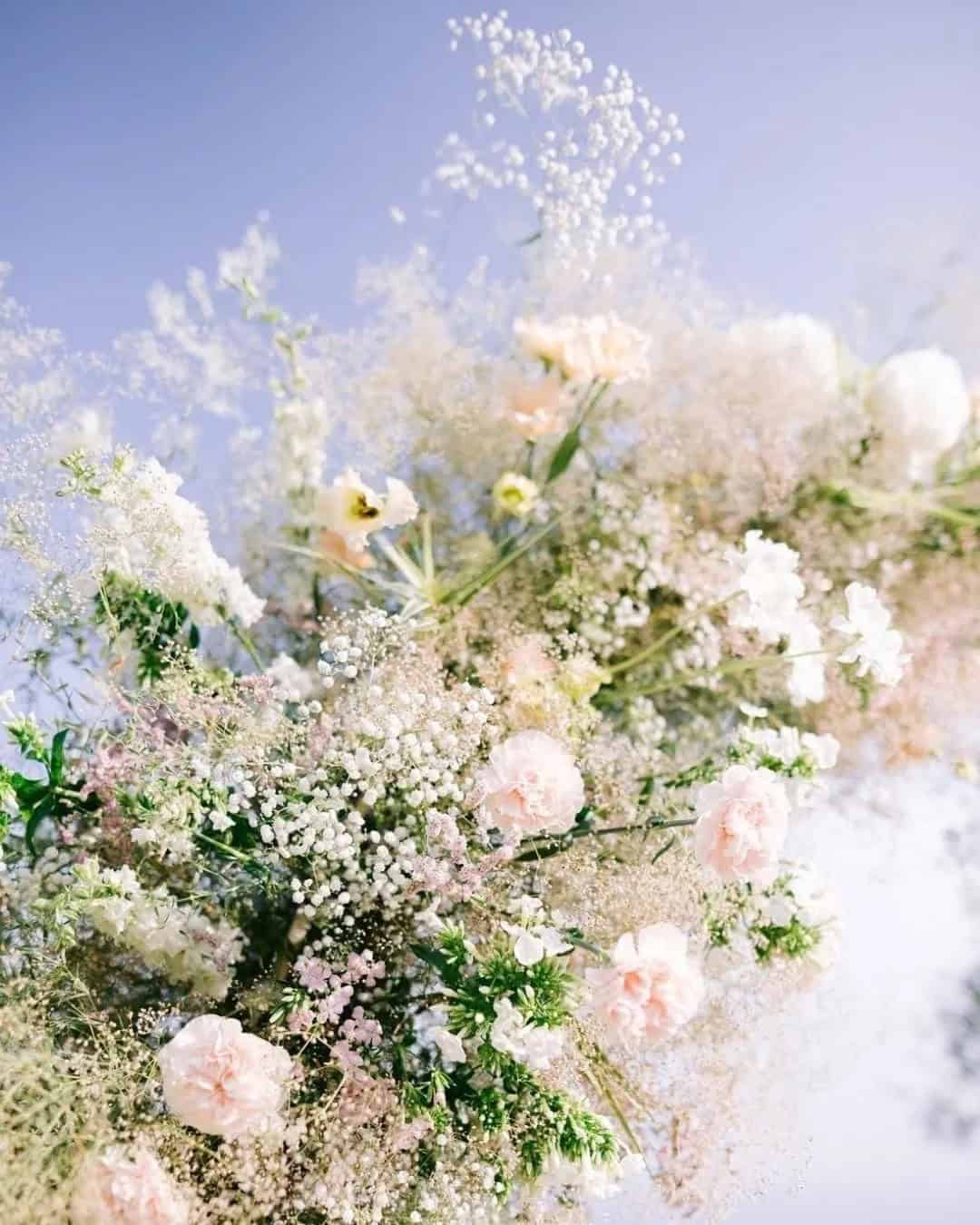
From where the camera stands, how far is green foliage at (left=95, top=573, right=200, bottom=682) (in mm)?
1391

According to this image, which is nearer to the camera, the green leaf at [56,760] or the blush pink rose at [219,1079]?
the blush pink rose at [219,1079]

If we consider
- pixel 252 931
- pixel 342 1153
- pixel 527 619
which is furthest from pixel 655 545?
pixel 342 1153

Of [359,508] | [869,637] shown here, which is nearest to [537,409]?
[359,508]

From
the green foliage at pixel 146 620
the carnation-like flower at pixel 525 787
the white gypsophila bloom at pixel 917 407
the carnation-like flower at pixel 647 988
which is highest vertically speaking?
the white gypsophila bloom at pixel 917 407

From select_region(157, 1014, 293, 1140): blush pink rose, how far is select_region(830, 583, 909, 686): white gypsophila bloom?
730mm

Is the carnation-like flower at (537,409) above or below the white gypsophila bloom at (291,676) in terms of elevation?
above

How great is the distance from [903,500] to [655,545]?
1.09ft

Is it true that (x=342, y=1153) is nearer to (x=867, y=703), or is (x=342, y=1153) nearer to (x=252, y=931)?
(x=252, y=931)


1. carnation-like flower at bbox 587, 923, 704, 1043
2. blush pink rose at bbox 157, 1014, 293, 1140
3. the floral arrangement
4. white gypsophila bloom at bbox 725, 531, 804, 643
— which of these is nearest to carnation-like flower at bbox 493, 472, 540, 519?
the floral arrangement

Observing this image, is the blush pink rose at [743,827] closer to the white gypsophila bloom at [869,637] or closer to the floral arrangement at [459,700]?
the floral arrangement at [459,700]

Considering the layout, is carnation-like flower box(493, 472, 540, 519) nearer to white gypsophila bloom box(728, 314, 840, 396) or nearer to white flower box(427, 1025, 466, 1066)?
white gypsophila bloom box(728, 314, 840, 396)

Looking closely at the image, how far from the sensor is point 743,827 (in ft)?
3.82

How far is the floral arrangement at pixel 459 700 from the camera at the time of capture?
3.82ft

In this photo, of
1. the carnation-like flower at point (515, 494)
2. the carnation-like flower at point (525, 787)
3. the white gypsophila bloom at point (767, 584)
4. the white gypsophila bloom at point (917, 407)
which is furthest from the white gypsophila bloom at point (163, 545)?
the white gypsophila bloom at point (917, 407)
